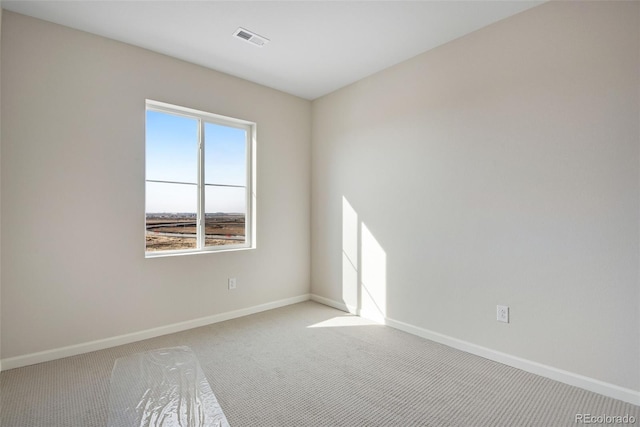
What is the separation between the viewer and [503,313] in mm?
2441

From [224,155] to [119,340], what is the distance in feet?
6.70

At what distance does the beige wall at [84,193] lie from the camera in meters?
2.33

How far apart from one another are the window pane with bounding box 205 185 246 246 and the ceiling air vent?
1.51 m

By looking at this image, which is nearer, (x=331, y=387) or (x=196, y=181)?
(x=331, y=387)

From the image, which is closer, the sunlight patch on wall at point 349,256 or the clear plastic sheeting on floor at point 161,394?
the clear plastic sheeting on floor at point 161,394

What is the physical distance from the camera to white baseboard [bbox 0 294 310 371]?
2344 mm

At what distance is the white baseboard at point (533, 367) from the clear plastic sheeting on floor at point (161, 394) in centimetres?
188

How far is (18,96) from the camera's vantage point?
2320mm

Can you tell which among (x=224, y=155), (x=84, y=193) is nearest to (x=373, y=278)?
(x=224, y=155)

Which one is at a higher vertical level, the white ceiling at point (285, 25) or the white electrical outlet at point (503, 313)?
the white ceiling at point (285, 25)

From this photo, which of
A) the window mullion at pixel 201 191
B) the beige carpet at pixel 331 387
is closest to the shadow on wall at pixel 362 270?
the beige carpet at pixel 331 387

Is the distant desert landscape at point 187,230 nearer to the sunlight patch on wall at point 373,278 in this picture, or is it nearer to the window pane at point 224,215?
the window pane at point 224,215

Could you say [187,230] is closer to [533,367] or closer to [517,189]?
[517,189]

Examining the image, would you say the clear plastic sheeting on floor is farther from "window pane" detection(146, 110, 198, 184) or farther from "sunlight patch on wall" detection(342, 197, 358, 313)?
"sunlight patch on wall" detection(342, 197, 358, 313)
